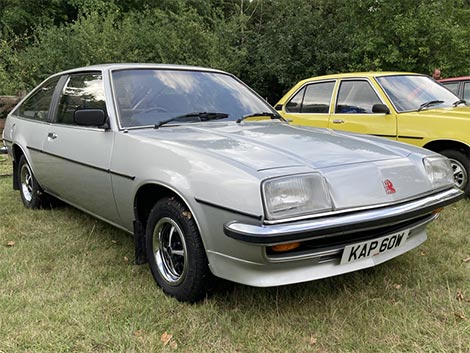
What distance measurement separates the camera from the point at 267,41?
16250 millimetres

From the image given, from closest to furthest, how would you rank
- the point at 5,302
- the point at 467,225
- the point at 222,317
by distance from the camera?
A: 1. the point at 222,317
2. the point at 5,302
3. the point at 467,225

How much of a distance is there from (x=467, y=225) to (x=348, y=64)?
11069mm

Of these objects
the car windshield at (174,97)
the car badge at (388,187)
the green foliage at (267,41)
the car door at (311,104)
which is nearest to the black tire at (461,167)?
the car door at (311,104)

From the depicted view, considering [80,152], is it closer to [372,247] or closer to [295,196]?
[295,196]

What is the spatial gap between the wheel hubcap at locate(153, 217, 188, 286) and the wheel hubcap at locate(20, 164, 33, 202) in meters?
2.59

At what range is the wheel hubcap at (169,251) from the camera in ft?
8.71

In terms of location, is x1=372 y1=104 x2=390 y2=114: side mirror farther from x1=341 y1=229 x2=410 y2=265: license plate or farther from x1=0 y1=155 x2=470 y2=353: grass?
x1=341 y1=229 x2=410 y2=265: license plate

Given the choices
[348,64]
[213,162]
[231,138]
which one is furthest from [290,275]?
[348,64]

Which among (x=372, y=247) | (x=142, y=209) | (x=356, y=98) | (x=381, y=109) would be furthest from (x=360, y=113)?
(x=142, y=209)

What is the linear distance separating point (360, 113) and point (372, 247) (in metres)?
3.44

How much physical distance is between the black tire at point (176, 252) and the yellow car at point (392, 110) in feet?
11.4

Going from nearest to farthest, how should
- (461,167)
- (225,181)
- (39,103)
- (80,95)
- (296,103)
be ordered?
(225,181) → (80,95) → (39,103) → (461,167) → (296,103)

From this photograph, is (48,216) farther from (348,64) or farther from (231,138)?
(348,64)

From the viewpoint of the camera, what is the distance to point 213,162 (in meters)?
2.34
